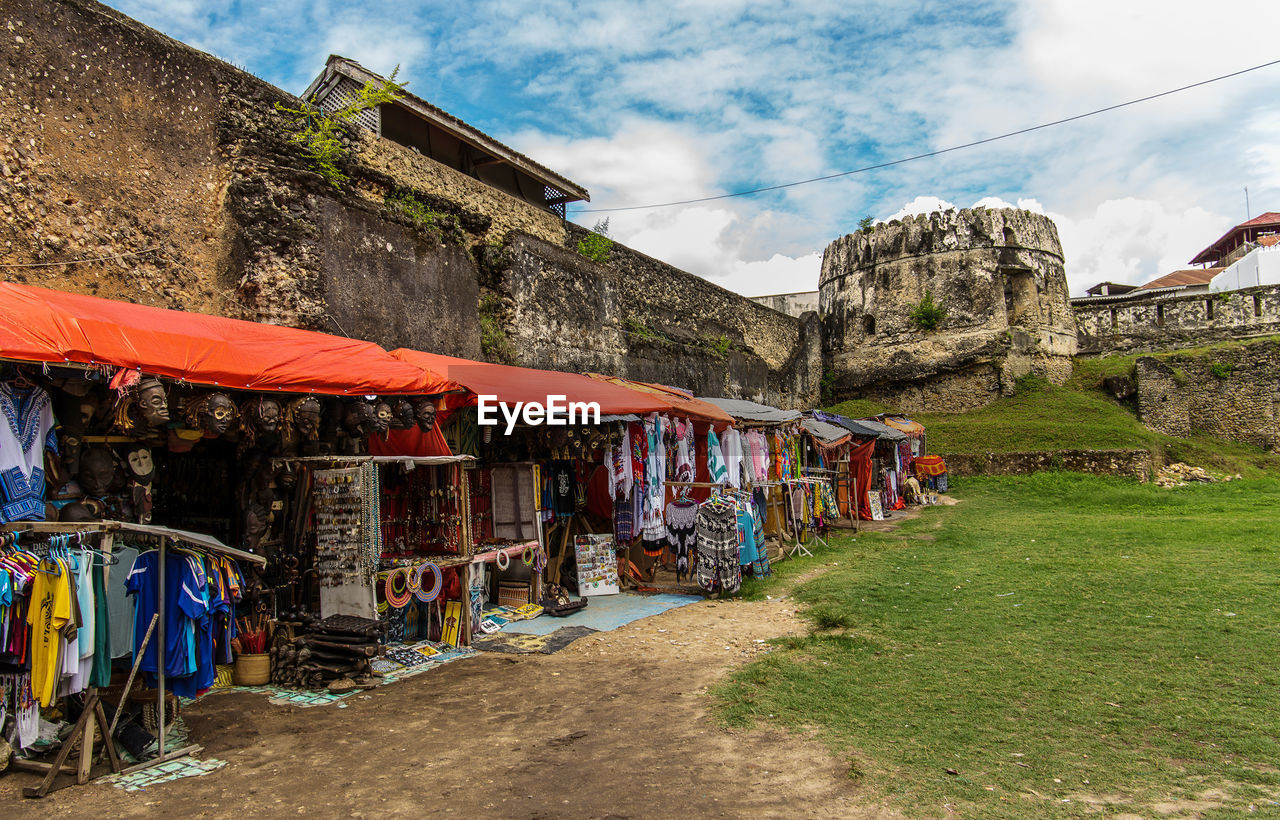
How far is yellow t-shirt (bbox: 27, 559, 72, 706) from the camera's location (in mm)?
3328

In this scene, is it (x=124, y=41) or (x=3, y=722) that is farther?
(x=124, y=41)

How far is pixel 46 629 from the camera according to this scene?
3.36 metres

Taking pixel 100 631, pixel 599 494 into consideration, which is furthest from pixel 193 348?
pixel 599 494

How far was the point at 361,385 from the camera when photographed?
529 cm

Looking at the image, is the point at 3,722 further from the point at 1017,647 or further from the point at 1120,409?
the point at 1120,409

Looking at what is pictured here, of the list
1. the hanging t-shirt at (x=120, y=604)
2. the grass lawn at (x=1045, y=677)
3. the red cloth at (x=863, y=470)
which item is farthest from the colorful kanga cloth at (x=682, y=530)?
the red cloth at (x=863, y=470)

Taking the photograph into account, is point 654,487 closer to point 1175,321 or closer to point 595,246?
point 595,246

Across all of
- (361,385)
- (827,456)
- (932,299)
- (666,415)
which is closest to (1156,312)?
(932,299)

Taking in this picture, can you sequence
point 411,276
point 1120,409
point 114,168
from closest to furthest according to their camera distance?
point 114,168
point 411,276
point 1120,409

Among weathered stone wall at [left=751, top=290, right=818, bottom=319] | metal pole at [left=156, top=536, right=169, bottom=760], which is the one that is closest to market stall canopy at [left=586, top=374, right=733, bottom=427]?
metal pole at [left=156, top=536, right=169, bottom=760]

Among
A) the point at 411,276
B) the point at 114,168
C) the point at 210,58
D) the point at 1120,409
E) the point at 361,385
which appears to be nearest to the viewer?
the point at 361,385

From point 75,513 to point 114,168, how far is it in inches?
130

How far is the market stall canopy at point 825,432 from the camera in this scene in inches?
463

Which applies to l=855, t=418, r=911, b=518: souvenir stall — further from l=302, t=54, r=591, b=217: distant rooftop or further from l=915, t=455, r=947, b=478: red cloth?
l=302, t=54, r=591, b=217: distant rooftop
